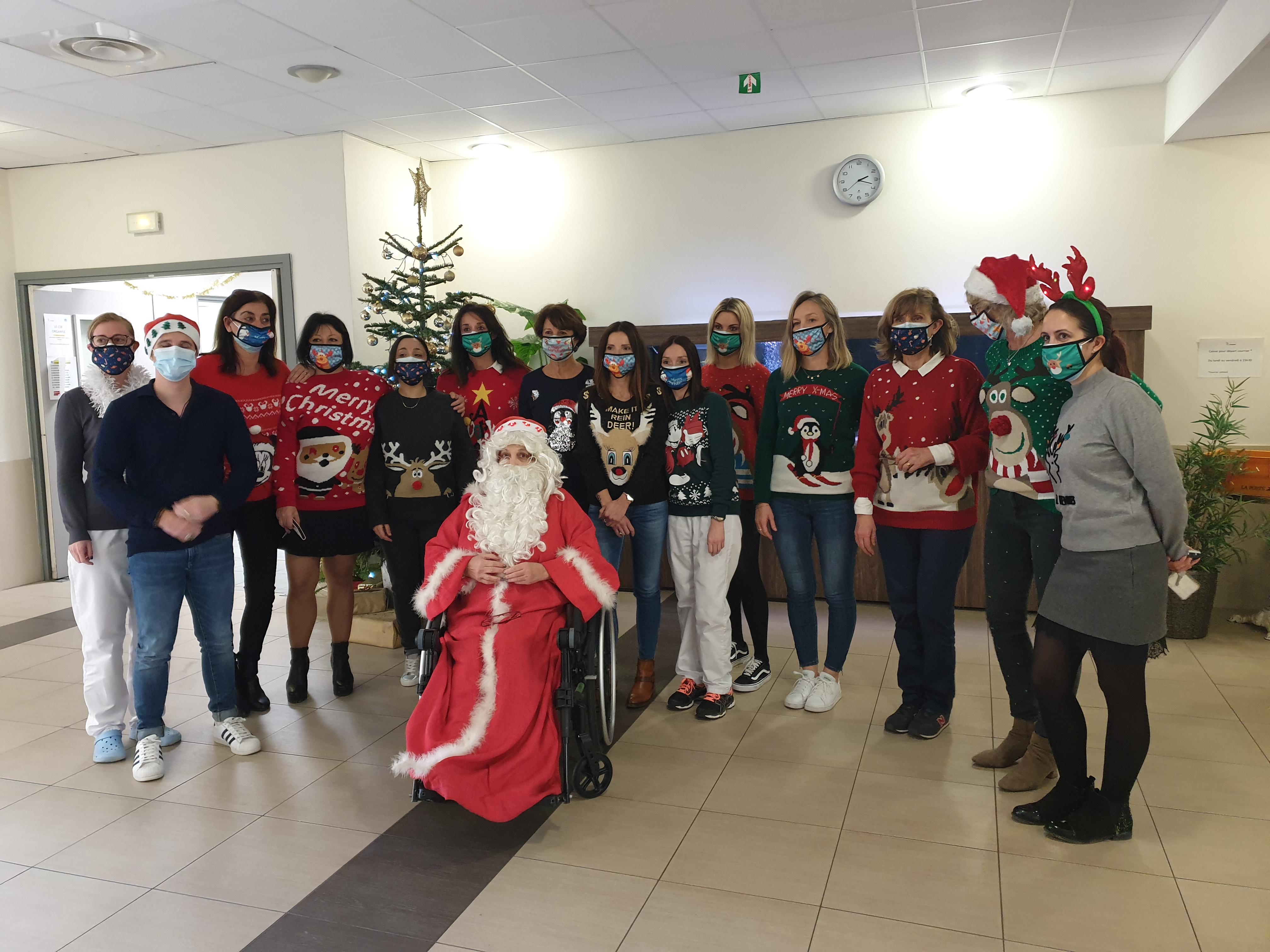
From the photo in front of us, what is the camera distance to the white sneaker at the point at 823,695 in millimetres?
3578

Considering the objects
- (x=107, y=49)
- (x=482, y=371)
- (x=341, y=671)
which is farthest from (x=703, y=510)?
(x=107, y=49)

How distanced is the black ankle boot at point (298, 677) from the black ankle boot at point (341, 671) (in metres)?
0.11

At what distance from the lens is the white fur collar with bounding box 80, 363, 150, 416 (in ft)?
10.6

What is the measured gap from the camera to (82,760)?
3.29 metres

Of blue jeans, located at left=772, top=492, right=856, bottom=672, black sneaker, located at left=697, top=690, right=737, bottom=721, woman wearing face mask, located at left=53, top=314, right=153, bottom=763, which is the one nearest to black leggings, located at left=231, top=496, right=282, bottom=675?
woman wearing face mask, located at left=53, top=314, right=153, bottom=763

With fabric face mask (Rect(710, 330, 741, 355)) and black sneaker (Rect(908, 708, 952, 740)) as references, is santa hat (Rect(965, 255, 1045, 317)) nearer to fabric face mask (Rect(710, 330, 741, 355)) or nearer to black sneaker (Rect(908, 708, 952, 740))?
fabric face mask (Rect(710, 330, 741, 355))

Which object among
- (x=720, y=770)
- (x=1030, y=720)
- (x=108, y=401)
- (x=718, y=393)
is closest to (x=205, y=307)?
(x=108, y=401)

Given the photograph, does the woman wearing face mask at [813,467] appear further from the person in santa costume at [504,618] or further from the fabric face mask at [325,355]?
the fabric face mask at [325,355]

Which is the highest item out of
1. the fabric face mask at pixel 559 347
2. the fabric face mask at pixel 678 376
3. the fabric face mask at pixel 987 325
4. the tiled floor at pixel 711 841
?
the fabric face mask at pixel 987 325

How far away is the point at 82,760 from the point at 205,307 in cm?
703

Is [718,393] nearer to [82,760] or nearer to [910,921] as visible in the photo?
[910,921]

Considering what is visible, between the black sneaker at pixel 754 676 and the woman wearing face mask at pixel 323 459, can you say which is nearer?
the woman wearing face mask at pixel 323 459

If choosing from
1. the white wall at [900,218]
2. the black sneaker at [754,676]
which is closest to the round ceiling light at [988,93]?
the white wall at [900,218]

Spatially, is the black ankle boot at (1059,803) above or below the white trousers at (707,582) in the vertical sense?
below
